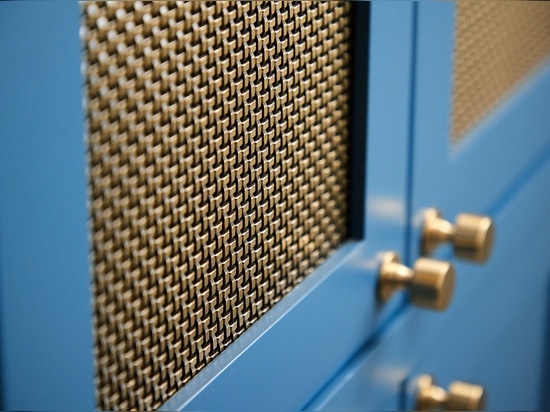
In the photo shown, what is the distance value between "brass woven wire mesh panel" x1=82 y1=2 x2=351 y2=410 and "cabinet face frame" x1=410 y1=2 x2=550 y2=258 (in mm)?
101

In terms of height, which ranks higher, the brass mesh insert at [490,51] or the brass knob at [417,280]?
the brass mesh insert at [490,51]

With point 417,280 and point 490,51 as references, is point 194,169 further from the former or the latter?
point 490,51

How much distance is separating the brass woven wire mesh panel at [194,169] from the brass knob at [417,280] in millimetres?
99

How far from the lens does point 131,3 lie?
0.32 metres

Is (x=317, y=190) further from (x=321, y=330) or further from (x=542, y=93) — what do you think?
(x=542, y=93)

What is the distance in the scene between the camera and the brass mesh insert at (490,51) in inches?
24.2

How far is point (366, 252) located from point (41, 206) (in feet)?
0.88

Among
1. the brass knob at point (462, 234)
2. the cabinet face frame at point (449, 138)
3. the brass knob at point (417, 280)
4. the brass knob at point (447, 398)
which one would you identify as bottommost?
the brass knob at point (447, 398)

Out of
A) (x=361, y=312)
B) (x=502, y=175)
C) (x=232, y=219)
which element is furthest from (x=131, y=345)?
(x=502, y=175)

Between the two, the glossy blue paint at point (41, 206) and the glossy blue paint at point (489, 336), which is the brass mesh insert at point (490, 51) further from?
the glossy blue paint at point (41, 206)

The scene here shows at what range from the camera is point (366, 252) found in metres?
0.52

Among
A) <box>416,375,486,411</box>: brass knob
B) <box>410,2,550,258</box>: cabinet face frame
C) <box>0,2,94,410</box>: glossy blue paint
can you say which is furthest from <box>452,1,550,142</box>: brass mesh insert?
<box>0,2,94,410</box>: glossy blue paint

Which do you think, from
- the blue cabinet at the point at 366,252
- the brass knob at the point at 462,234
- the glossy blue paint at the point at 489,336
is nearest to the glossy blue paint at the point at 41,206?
the blue cabinet at the point at 366,252

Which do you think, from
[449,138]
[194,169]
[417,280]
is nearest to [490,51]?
[449,138]
